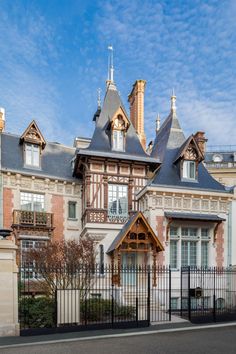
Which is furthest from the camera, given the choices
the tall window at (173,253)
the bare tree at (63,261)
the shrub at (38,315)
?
the tall window at (173,253)

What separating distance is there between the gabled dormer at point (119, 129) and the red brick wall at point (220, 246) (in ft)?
23.9

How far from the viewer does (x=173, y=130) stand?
2356cm

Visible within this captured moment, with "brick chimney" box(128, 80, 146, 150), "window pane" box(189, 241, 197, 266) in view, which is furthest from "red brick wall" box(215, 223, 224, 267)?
"brick chimney" box(128, 80, 146, 150)

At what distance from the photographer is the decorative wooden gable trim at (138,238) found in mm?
18875

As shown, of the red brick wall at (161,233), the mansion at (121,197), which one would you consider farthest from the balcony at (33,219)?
the red brick wall at (161,233)

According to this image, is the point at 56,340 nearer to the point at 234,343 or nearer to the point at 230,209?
the point at 234,343

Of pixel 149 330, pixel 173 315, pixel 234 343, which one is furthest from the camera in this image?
→ pixel 173 315

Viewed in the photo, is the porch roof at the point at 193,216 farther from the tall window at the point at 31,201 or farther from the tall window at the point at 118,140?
the tall window at the point at 31,201

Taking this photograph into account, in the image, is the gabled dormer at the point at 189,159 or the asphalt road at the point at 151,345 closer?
the asphalt road at the point at 151,345

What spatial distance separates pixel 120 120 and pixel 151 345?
14603mm

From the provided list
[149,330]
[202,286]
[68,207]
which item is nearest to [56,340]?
[149,330]

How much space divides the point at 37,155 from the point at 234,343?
1640 centimetres

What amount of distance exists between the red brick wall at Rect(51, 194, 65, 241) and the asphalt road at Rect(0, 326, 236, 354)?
11.6 meters

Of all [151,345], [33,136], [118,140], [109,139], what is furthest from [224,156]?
[151,345]
